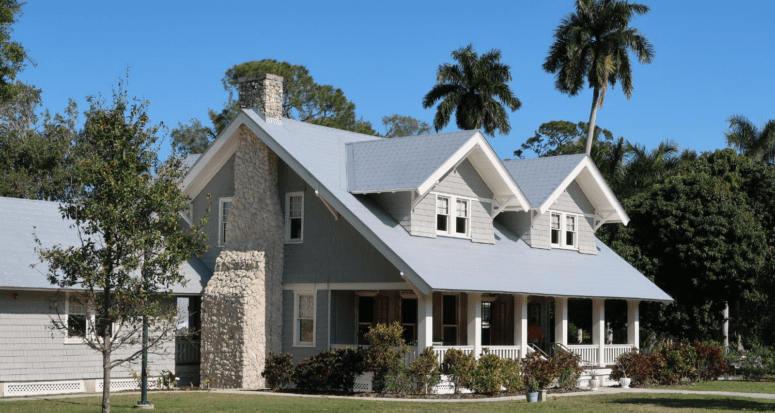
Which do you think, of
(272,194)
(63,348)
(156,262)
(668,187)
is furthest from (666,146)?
(156,262)

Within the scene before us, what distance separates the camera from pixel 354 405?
23.5 metres

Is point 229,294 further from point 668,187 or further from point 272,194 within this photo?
point 668,187

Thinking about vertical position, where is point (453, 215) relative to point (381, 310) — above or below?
above

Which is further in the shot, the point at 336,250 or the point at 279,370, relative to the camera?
the point at 336,250

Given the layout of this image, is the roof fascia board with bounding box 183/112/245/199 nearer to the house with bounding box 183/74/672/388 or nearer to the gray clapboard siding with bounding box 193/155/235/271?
the house with bounding box 183/74/672/388

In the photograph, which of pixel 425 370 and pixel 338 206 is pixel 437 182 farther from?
pixel 425 370

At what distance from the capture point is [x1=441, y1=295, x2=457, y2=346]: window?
1272 inches

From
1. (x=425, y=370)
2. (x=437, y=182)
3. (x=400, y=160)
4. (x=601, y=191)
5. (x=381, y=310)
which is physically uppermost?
(x=400, y=160)

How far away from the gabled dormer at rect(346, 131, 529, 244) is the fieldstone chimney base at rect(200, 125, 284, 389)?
2.83 m

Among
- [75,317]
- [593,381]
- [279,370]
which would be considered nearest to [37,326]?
[75,317]

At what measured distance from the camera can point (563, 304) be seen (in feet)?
106

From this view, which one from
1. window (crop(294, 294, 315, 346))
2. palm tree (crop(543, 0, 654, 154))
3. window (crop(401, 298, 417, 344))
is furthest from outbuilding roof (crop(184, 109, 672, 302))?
palm tree (crop(543, 0, 654, 154))

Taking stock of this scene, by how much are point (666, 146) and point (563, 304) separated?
24.0m

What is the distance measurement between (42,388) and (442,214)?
41.2ft
